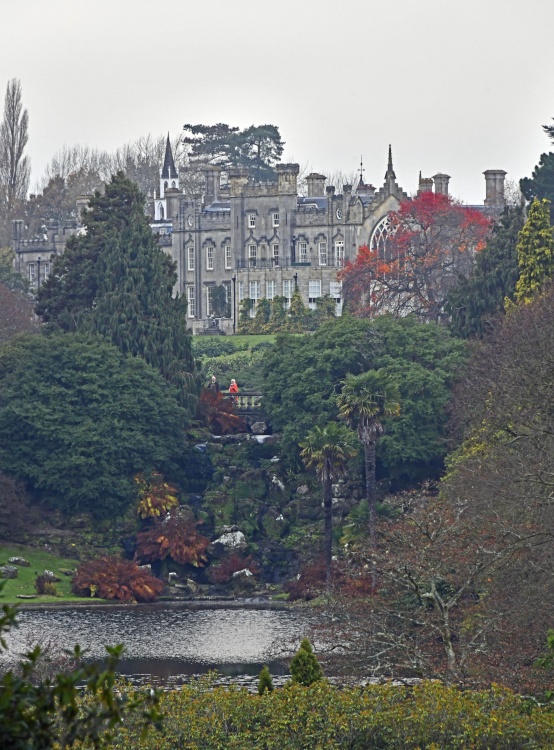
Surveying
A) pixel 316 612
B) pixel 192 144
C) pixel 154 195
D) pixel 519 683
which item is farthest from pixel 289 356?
pixel 192 144

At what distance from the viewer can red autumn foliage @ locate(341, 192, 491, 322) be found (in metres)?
93.2

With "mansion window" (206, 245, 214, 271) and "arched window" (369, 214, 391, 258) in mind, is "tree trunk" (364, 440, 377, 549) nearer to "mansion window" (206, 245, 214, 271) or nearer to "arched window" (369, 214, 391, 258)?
"arched window" (369, 214, 391, 258)

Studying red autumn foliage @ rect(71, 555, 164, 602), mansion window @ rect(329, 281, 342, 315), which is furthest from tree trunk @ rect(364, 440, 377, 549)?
mansion window @ rect(329, 281, 342, 315)

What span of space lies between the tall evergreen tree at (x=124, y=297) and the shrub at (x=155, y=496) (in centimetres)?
599

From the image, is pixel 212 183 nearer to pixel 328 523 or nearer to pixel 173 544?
pixel 173 544

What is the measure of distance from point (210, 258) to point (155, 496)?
4730 cm

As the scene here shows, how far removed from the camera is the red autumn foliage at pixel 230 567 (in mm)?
60812

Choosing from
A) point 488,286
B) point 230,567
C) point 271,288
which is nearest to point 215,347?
point 271,288

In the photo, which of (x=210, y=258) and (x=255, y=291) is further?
(x=210, y=258)

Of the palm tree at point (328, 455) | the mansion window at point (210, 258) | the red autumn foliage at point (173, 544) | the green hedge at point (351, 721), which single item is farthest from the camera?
the mansion window at point (210, 258)

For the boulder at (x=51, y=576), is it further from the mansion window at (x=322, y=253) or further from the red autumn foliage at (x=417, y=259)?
the mansion window at (x=322, y=253)

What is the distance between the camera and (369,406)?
202 ft

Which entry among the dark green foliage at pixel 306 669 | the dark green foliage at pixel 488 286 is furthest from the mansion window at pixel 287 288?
the dark green foliage at pixel 306 669

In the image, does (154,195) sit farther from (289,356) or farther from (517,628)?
(517,628)
